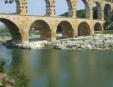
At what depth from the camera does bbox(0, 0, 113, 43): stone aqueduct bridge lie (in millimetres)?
47800

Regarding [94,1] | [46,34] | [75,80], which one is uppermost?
[94,1]

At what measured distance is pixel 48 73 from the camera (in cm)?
2331

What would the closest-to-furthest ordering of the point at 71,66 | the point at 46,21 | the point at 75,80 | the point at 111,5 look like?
the point at 75,80 < the point at 71,66 < the point at 46,21 < the point at 111,5

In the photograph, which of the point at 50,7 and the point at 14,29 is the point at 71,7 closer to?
the point at 50,7

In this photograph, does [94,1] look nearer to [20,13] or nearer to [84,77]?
[20,13]

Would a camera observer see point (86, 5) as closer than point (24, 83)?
No

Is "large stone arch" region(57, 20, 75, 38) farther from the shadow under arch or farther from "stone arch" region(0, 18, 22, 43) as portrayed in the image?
"stone arch" region(0, 18, 22, 43)

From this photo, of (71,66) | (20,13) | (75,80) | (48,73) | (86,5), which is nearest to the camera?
(75,80)

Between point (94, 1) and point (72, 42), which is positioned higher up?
point (94, 1)

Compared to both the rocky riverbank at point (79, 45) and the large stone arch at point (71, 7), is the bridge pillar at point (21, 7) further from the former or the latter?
the large stone arch at point (71, 7)

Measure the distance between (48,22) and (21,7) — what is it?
7.79 m

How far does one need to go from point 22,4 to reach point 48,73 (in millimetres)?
27666

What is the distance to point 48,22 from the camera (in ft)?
175

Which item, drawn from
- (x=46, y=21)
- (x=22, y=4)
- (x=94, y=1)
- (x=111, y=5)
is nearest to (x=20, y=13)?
(x=22, y=4)
